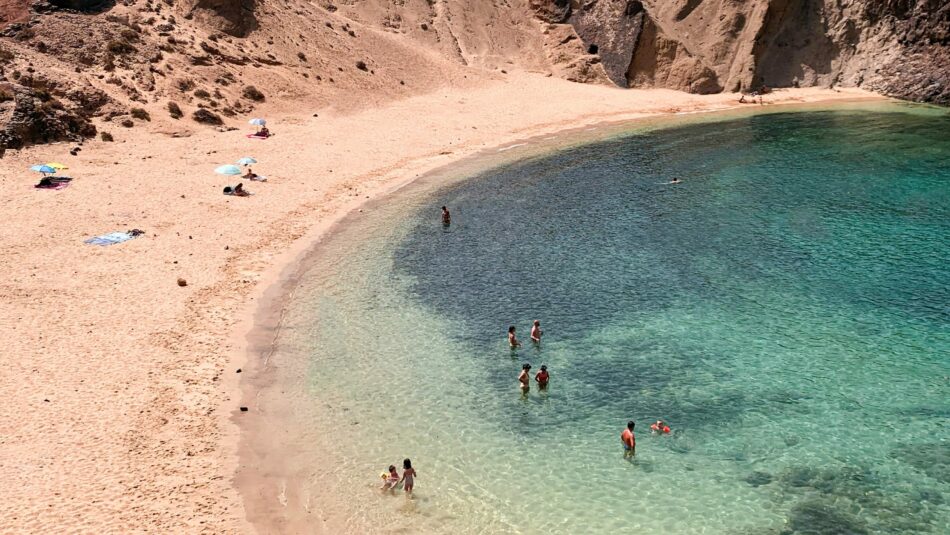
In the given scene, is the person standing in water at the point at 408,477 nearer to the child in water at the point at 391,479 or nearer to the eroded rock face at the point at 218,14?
the child in water at the point at 391,479

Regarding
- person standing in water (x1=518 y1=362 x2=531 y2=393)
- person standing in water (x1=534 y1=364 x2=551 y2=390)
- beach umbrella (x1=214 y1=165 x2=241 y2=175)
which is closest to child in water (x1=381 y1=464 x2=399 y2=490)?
person standing in water (x1=518 y1=362 x2=531 y2=393)

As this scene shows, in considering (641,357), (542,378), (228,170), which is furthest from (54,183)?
(641,357)

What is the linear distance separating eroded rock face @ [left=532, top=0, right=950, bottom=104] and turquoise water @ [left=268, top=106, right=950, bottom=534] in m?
26.4

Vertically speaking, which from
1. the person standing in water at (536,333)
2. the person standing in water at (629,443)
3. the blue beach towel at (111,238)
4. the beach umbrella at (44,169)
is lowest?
the person standing in water at (629,443)

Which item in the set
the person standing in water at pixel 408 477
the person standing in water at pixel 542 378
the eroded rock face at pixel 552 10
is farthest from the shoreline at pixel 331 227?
the eroded rock face at pixel 552 10

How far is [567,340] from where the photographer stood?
28.0 metres

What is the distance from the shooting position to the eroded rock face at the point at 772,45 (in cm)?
6881

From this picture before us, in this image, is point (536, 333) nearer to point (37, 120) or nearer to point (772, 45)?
point (37, 120)

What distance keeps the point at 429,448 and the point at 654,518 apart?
7.00 meters

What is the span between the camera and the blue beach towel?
117ft

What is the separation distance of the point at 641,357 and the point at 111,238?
26.5m

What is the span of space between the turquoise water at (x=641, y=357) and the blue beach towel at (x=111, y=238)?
9.60m

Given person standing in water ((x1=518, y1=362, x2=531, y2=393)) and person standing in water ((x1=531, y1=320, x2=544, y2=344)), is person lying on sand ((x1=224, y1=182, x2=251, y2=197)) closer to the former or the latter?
person standing in water ((x1=531, y1=320, x2=544, y2=344))

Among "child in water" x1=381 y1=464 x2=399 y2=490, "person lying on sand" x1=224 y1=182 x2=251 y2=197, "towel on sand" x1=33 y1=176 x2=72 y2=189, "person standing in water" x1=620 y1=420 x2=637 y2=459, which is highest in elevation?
"towel on sand" x1=33 y1=176 x2=72 y2=189
